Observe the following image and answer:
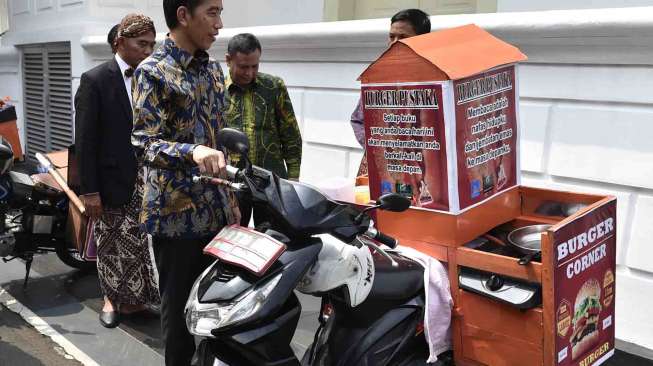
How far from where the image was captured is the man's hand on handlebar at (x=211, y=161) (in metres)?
1.88

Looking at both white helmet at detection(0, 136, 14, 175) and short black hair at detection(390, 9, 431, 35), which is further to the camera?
white helmet at detection(0, 136, 14, 175)

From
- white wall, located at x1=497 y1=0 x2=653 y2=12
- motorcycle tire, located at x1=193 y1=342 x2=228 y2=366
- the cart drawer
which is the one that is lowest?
motorcycle tire, located at x1=193 y1=342 x2=228 y2=366

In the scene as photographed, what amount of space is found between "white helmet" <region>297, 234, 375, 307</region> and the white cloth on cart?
0.23m

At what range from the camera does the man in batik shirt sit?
7.04 feet

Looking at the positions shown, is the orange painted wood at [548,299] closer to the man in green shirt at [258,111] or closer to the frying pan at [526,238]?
the frying pan at [526,238]

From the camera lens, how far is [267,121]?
3.72 metres

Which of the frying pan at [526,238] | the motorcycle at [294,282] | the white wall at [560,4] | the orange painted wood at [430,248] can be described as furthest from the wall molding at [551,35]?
the motorcycle at [294,282]

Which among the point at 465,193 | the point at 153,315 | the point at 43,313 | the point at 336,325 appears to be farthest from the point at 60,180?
the point at 465,193

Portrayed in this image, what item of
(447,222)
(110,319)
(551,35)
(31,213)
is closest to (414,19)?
(551,35)

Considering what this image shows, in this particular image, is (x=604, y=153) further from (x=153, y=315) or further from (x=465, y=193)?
(x=153, y=315)

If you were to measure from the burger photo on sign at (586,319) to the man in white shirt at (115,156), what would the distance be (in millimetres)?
2355

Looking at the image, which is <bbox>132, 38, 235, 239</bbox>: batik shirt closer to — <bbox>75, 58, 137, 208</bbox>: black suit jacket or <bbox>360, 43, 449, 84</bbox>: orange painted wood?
<bbox>360, 43, 449, 84</bbox>: orange painted wood

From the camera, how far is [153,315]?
4086mm

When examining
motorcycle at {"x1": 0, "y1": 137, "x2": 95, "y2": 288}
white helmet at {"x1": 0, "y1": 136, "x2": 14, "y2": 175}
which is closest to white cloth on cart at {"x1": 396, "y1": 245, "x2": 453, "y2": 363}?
motorcycle at {"x1": 0, "y1": 137, "x2": 95, "y2": 288}
